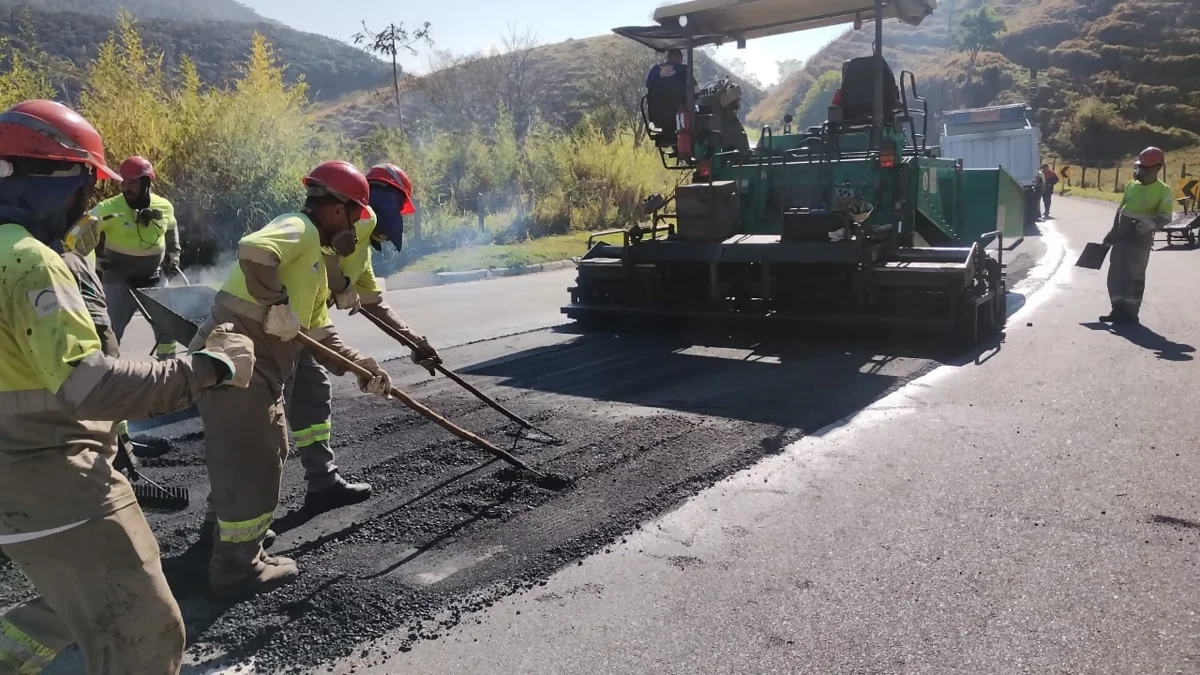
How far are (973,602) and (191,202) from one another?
15.5 meters

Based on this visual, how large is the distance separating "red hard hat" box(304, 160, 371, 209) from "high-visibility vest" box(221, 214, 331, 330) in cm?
16

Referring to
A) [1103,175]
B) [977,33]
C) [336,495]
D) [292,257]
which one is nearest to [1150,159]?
[336,495]

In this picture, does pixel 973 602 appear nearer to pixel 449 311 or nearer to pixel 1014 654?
pixel 1014 654

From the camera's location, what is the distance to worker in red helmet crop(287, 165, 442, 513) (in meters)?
4.45

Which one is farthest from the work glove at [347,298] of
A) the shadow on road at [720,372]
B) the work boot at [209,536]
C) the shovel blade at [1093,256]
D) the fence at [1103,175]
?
the fence at [1103,175]

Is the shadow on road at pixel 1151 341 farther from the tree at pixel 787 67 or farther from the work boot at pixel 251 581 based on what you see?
the tree at pixel 787 67

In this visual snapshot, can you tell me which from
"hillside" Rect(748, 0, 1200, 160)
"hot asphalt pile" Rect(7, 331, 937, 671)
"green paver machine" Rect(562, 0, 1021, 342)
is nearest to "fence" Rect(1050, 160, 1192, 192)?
"hillside" Rect(748, 0, 1200, 160)

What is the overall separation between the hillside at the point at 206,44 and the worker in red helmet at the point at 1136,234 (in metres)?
43.7

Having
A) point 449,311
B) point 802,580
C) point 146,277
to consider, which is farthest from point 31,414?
point 449,311

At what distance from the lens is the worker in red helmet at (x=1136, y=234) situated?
909cm

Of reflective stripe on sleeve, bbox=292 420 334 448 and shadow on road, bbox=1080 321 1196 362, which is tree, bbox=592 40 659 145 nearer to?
shadow on road, bbox=1080 321 1196 362

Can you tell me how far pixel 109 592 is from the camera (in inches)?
88.1

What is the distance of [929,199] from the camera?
8.97 meters

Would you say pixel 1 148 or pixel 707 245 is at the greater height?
pixel 1 148
